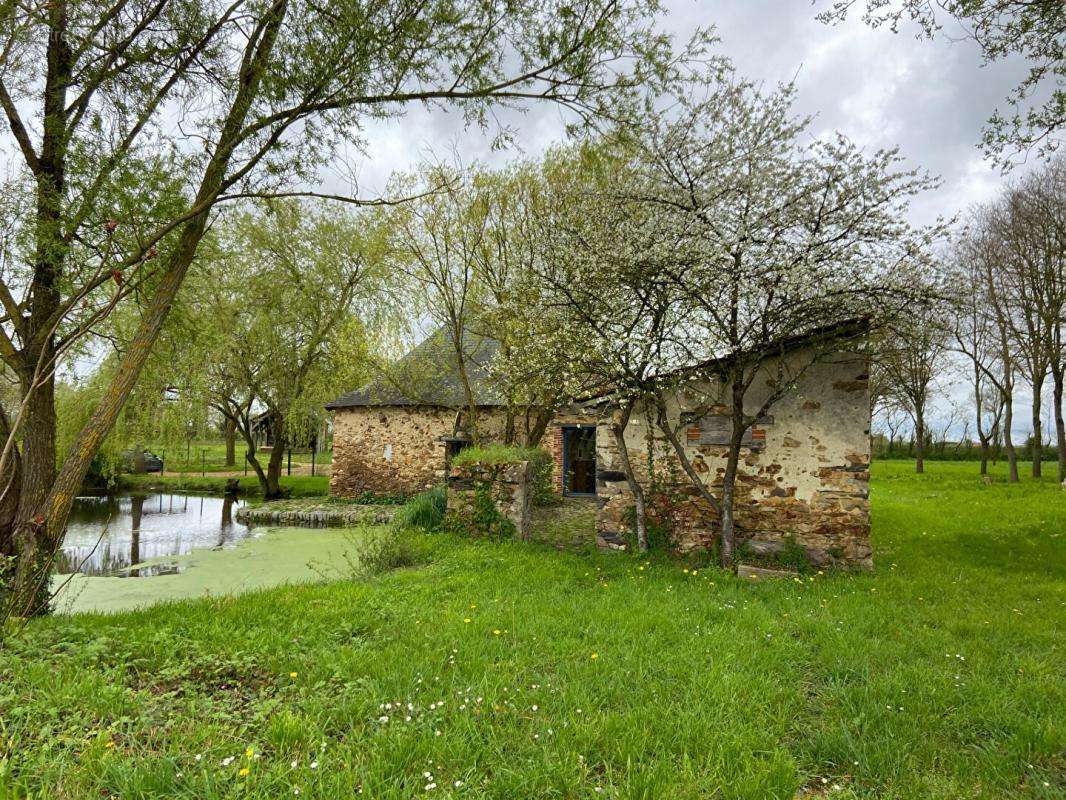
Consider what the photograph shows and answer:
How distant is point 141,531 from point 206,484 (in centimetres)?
714

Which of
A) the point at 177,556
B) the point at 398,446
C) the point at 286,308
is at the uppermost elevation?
the point at 286,308

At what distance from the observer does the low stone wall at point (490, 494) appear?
8078 millimetres

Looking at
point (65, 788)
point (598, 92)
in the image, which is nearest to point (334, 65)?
point (598, 92)

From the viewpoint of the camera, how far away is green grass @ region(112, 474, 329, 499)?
57.9 ft

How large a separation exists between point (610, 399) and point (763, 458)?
2054 mm

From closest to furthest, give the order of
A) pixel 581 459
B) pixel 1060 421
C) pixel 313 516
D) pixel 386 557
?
pixel 386 557
pixel 313 516
pixel 1060 421
pixel 581 459

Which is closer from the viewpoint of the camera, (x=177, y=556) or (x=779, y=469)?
(x=779, y=469)

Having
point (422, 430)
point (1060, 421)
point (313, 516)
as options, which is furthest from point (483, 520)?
point (1060, 421)

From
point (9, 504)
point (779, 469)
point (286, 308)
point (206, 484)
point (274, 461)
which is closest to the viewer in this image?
point (9, 504)

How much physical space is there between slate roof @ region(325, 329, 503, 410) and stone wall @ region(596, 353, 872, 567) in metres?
6.68

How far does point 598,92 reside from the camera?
4.57 m

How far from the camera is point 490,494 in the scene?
8258 mm

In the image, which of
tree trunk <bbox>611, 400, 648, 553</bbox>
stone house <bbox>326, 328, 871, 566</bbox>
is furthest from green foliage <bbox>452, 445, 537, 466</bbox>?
tree trunk <bbox>611, 400, 648, 553</bbox>

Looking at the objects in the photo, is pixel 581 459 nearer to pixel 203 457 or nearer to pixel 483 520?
pixel 483 520
